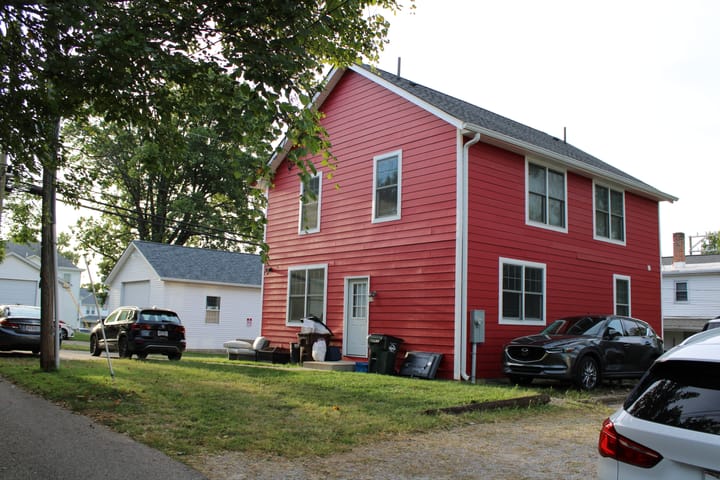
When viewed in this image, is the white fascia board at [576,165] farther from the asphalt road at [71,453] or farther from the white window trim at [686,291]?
the white window trim at [686,291]

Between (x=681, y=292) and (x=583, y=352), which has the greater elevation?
(x=681, y=292)

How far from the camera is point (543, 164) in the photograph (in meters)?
16.5

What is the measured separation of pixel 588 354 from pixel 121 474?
32.3ft

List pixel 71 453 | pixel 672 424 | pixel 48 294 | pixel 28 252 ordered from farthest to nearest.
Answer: pixel 28 252 → pixel 48 294 → pixel 71 453 → pixel 672 424

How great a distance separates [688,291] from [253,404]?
3476 centimetres

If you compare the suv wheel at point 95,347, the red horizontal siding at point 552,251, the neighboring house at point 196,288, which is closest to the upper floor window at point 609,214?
the red horizontal siding at point 552,251

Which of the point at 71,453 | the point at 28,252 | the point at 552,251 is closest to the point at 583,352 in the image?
the point at 552,251

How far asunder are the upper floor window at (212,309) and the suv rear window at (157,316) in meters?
11.1

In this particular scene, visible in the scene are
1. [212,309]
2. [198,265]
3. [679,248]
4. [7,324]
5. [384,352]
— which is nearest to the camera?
[384,352]

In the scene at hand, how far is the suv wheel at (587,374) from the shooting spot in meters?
12.2

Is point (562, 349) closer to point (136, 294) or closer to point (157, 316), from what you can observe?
point (157, 316)

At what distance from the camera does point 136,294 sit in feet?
99.8

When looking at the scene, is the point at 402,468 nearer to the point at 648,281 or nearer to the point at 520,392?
the point at 520,392

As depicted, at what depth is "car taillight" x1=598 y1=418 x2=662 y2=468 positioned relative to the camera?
3025mm
